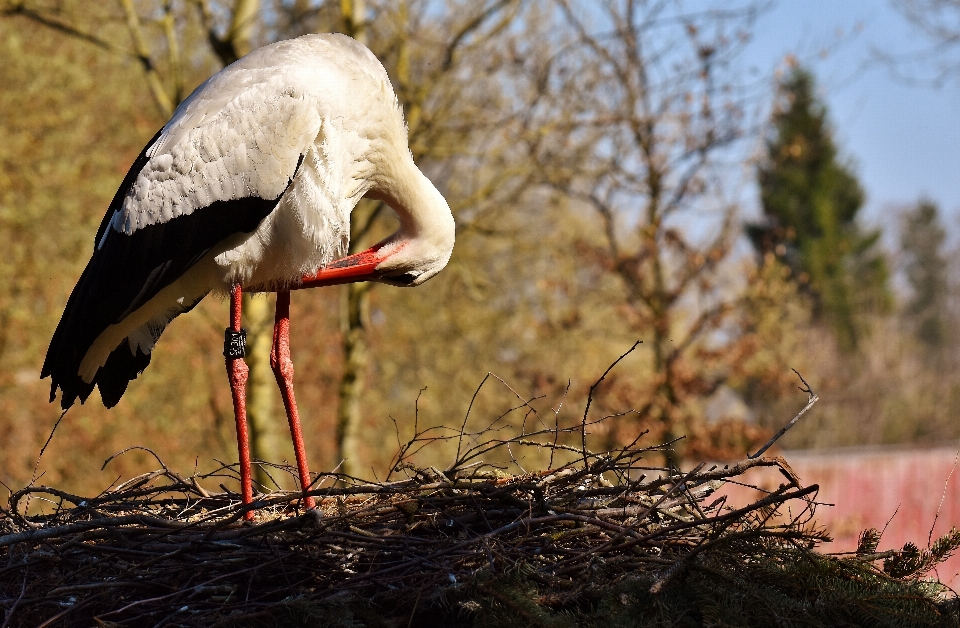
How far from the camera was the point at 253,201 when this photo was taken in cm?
426

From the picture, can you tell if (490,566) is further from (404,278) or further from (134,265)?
(134,265)

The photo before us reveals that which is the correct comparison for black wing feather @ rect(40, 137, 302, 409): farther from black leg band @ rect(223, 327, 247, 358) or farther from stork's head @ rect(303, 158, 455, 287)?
stork's head @ rect(303, 158, 455, 287)

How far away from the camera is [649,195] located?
35.9 feet

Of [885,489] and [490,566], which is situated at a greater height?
[490,566]

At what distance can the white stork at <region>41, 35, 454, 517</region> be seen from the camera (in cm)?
424

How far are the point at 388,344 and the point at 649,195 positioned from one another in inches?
261

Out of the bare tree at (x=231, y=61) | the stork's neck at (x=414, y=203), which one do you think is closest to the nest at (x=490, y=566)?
the stork's neck at (x=414, y=203)

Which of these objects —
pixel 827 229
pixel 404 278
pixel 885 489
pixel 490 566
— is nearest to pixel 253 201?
pixel 404 278

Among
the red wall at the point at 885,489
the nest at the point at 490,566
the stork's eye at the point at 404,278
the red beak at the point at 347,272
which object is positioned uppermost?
the red beak at the point at 347,272

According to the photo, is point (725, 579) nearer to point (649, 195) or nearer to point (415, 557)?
point (415, 557)

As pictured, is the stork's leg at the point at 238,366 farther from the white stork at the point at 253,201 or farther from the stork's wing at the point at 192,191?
→ the stork's wing at the point at 192,191

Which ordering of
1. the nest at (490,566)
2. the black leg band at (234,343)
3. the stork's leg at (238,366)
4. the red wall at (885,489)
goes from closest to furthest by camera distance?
the nest at (490,566), the stork's leg at (238,366), the black leg band at (234,343), the red wall at (885,489)

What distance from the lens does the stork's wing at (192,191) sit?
4.22 meters

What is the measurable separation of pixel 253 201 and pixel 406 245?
30.2 inches
